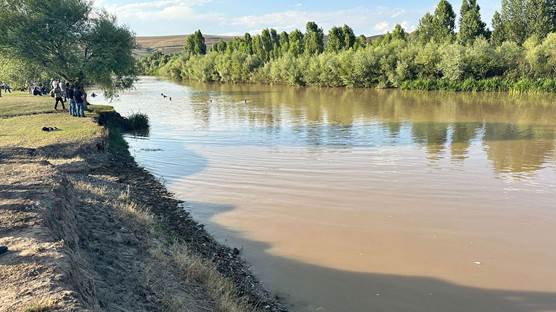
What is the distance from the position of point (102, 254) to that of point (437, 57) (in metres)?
62.1

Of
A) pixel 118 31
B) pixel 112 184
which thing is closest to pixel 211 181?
pixel 112 184

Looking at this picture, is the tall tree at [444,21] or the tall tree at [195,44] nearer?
the tall tree at [444,21]

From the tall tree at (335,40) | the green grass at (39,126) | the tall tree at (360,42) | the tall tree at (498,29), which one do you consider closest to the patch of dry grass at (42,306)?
the green grass at (39,126)

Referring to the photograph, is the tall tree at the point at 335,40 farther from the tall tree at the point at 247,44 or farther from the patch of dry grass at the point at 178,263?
the patch of dry grass at the point at 178,263

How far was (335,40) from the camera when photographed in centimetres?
8725

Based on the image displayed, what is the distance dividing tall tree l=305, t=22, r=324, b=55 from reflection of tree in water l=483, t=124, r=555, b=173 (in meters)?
65.0

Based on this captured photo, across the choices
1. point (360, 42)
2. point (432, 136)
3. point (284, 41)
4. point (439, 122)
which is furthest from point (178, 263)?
point (284, 41)

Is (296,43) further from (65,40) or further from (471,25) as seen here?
(65,40)

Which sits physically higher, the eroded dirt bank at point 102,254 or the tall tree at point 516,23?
the tall tree at point 516,23

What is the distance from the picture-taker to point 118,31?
30.1 metres

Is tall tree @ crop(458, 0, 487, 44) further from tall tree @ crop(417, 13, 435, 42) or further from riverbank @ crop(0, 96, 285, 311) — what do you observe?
riverbank @ crop(0, 96, 285, 311)

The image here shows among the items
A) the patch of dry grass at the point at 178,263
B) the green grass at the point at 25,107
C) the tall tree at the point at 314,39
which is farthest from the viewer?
the tall tree at the point at 314,39

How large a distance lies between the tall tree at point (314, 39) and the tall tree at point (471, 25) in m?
29.1

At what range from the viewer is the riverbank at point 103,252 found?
202 inches
